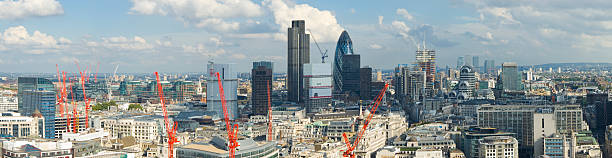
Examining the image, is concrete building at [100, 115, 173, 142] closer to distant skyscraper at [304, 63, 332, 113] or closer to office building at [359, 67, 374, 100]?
distant skyscraper at [304, 63, 332, 113]

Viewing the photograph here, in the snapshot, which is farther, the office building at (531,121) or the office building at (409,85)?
the office building at (409,85)

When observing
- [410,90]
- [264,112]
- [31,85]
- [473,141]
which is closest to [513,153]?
[473,141]

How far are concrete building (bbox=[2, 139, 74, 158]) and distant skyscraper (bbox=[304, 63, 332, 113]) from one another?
9731 centimetres

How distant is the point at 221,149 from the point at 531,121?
46.7m

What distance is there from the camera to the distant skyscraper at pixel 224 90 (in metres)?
133

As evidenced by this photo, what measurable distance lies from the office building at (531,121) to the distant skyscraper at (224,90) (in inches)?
2293

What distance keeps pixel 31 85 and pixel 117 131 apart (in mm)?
24184

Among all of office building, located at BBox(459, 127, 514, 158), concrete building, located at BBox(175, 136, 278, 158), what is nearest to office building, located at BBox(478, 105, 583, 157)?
office building, located at BBox(459, 127, 514, 158)

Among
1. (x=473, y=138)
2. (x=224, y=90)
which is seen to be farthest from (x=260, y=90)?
(x=473, y=138)

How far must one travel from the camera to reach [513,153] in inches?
2874

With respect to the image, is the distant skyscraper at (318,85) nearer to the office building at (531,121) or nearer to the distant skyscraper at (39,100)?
the distant skyscraper at (39,100)

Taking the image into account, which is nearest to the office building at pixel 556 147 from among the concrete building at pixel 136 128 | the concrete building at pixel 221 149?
the concrete building at pixel 221 149

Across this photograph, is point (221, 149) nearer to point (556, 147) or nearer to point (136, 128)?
point (556, 147)

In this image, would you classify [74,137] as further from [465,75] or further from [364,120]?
[465,75]
